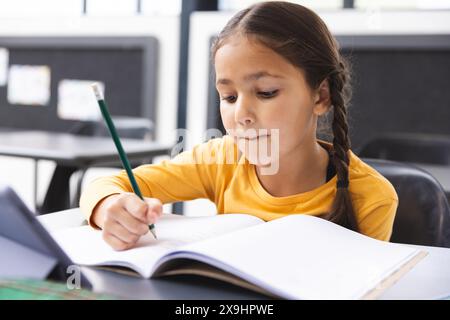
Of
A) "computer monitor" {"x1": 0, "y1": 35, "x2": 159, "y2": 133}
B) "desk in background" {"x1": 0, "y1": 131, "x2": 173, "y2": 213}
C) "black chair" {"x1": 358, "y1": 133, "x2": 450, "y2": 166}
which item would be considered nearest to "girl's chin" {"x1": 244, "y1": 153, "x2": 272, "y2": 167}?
"desk in background" {"x1": 0, "y1": 131, "x2": 173, "y2": 213}

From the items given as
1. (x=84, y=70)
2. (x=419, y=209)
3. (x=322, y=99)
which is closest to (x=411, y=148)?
(x=419, y=209)

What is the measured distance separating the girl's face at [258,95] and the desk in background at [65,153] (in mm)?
973

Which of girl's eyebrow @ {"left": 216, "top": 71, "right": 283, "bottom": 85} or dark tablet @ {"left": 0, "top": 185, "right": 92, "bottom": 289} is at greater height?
girl's eyebrow @ {"left": 216, "top": 71, "right": 283, "bottom": 85}

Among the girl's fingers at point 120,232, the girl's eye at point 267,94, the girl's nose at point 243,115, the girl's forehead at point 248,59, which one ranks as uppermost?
the girl's forehead at point 248,59

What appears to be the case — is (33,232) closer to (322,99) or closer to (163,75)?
(322,99)

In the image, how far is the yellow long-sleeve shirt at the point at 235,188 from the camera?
0.93 metres

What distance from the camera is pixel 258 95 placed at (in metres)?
0.85

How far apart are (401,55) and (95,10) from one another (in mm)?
1614

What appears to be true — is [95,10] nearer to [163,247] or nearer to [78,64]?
[78,64]

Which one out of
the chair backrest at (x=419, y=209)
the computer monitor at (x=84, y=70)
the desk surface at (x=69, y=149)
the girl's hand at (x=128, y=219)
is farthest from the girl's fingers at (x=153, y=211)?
the computer monitor at (x=84, y=70)

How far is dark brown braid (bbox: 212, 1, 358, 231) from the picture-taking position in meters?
0.91

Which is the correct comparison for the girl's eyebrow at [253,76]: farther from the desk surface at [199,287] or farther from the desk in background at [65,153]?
the desk in background at [65,153]

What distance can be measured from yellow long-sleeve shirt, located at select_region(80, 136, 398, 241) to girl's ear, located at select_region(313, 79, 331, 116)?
10 cm

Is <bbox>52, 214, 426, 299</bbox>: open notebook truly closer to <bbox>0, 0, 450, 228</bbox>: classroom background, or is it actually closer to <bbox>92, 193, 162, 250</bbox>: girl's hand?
<bbox>92, 193, 162, 250</bbox>: girl's hand
